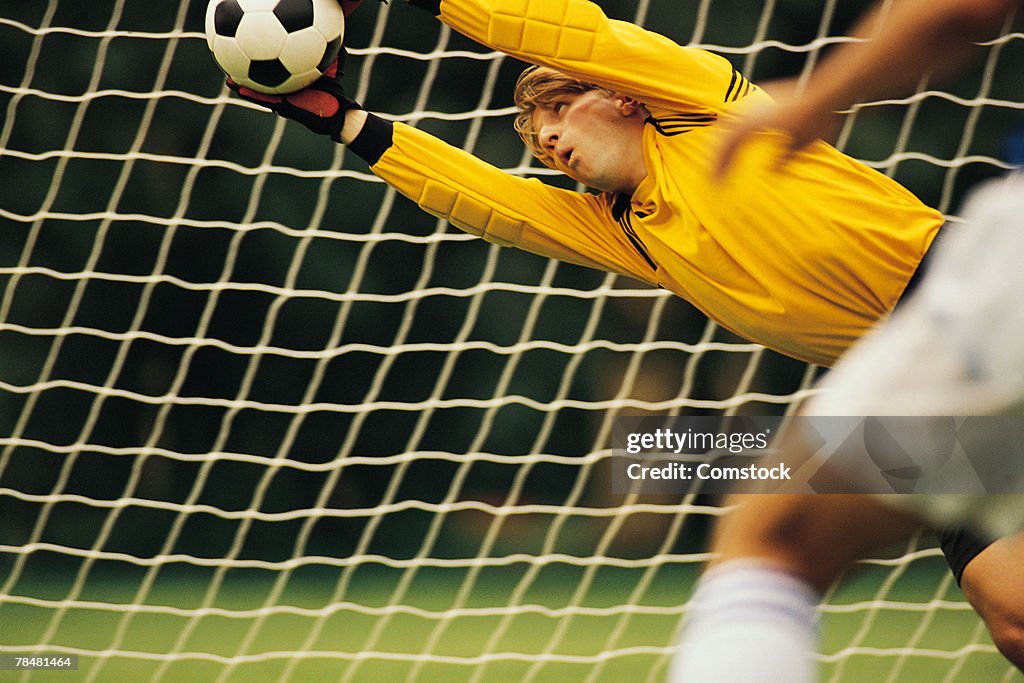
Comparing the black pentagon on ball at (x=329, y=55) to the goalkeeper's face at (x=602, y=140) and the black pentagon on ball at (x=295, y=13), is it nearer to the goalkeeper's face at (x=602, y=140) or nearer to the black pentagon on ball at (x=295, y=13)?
the black pentagon on ball at (x=295, y=13)

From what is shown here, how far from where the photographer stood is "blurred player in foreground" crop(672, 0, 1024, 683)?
988 millimetres

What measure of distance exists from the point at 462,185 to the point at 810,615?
1.07m

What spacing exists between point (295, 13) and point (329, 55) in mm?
84

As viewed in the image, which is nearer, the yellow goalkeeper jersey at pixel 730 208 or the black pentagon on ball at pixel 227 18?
the yellow goalkeeper jersey at pixel 730 208

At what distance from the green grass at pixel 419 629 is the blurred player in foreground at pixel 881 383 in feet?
5.81

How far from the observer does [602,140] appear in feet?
6.17

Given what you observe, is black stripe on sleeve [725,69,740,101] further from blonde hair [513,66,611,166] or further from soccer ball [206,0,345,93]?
soccer ball [206,0,345,93]

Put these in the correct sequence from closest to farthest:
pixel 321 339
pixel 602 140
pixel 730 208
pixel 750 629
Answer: pixel 750 629
pixel 730 208
pixel 602 140
pixel 321 339

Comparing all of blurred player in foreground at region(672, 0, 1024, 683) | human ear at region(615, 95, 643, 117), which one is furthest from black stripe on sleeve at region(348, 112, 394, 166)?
blurred player in foreground at region(672, 0, 1024, 683)

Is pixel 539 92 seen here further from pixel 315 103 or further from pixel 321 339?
pixel 321 339

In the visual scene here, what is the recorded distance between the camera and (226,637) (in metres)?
3.49

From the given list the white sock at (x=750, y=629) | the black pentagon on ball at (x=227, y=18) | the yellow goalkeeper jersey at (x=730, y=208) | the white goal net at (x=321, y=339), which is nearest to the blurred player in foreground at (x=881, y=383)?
the white sock at (x=750, y=629)

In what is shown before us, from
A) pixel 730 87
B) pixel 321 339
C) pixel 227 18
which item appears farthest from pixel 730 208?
pixel 321 339

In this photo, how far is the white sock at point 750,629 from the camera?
1.08 meters
